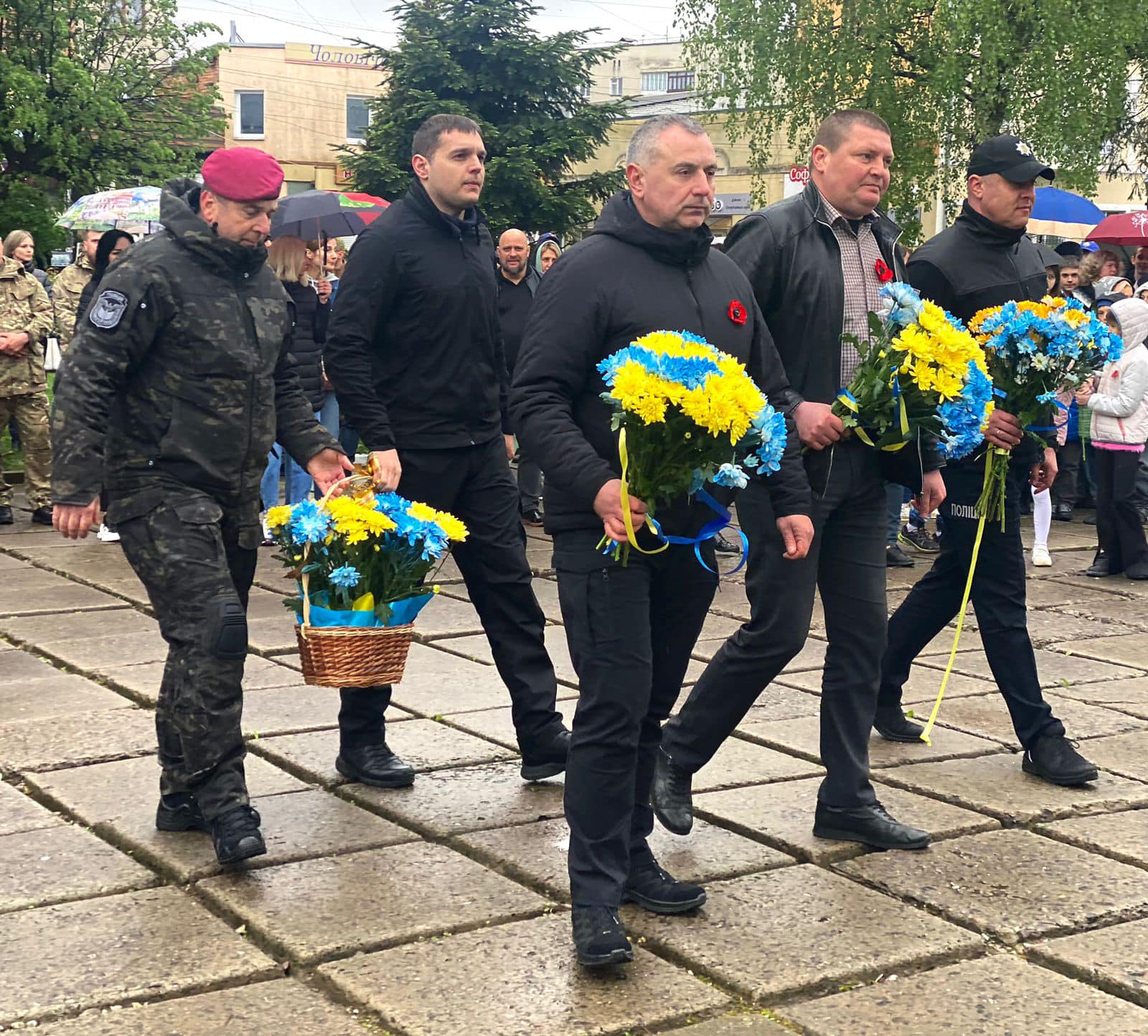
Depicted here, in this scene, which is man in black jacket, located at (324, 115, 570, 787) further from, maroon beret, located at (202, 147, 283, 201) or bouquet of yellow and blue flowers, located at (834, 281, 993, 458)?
bouquet of yellow and blue flowers, located at (834, 281, 993, 458)

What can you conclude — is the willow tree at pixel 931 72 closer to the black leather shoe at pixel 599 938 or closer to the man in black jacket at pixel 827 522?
the man in black jacket at pixel 827 522

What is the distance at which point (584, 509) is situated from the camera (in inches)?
163

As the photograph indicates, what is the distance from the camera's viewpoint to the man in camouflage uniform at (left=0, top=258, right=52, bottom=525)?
468 inches

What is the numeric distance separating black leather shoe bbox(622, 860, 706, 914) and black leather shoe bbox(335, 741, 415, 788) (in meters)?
1.29

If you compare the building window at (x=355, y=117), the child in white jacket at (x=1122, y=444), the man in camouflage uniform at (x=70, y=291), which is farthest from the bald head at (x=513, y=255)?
the building window at (x=355, y=117)

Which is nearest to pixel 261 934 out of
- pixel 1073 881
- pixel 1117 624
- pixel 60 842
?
pixel 60 842

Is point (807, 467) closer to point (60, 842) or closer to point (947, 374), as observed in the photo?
point (947, 374)

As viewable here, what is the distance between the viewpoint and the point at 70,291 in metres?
12.4

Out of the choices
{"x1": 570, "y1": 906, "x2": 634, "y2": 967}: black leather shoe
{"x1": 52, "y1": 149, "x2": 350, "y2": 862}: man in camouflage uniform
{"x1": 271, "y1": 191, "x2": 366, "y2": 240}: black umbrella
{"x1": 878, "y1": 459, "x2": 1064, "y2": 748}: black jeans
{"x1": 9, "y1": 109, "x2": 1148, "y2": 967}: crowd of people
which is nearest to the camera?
→ {"x1": 570, "y1": 906, "x2": 634, "y2": 967}: black leather shoe

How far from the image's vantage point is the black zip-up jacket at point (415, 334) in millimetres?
5492

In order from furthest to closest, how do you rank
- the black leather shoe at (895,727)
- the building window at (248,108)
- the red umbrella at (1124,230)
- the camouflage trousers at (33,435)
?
1. the building window at (248,108)
2. the red umbrella at (1124,230)
3. the camouflage trousers at (33,435)
4. the black leather shoe at (895,727)

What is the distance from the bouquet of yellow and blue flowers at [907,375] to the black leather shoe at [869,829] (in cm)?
111

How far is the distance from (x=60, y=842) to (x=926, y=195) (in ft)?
80.0

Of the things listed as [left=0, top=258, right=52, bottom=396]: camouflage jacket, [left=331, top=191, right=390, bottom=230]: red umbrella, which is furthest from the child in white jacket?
[left=331, top=191, right=390, bottom=230]: red umbrella
